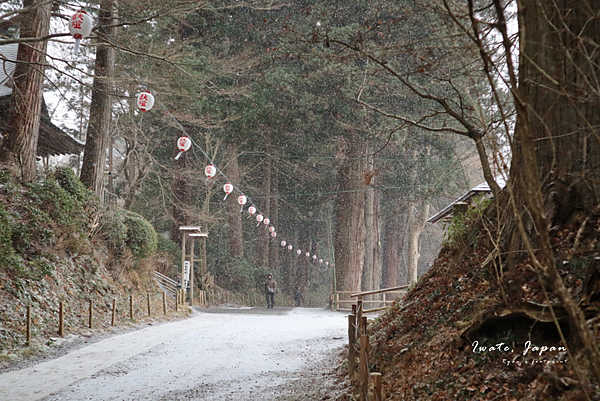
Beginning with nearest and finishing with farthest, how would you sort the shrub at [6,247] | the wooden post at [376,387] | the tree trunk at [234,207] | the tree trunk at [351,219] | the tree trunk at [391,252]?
the wooden post at [376,387] → the shrub at [6,247] → the tree trunk at [351,219] → the tree trunk at [234,207] → the tree trunk at [391,252]

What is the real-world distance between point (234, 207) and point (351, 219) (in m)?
10.2

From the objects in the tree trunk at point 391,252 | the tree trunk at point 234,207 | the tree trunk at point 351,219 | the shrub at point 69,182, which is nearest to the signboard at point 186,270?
the tree trunk at point 351,219

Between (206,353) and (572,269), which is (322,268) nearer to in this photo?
(206,353)

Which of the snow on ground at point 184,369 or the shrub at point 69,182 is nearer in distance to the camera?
the snow on ground at point 184,369

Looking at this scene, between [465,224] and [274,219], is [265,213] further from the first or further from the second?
[465,224]

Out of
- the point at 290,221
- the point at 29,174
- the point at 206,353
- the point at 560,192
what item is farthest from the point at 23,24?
the point at 290,221

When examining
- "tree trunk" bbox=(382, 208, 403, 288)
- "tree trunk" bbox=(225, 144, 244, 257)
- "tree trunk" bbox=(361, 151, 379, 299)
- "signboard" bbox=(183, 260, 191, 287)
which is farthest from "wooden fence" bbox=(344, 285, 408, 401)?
"tree trunk" bbox=(382, 208, 403, 288)

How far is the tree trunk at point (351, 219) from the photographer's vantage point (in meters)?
24.2

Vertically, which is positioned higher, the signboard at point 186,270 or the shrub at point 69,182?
the shrub at point 69,182

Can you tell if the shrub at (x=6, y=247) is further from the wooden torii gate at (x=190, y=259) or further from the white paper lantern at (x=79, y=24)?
the wooden torii gate at (x=190, y=259)

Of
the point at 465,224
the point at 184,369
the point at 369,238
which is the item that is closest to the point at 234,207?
the point at 369,238

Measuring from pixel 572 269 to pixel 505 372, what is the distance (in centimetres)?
112

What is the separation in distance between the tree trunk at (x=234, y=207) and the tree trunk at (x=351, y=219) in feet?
25.7

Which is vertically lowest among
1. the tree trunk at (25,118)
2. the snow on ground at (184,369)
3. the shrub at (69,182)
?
the snow on ground at (184,369)
